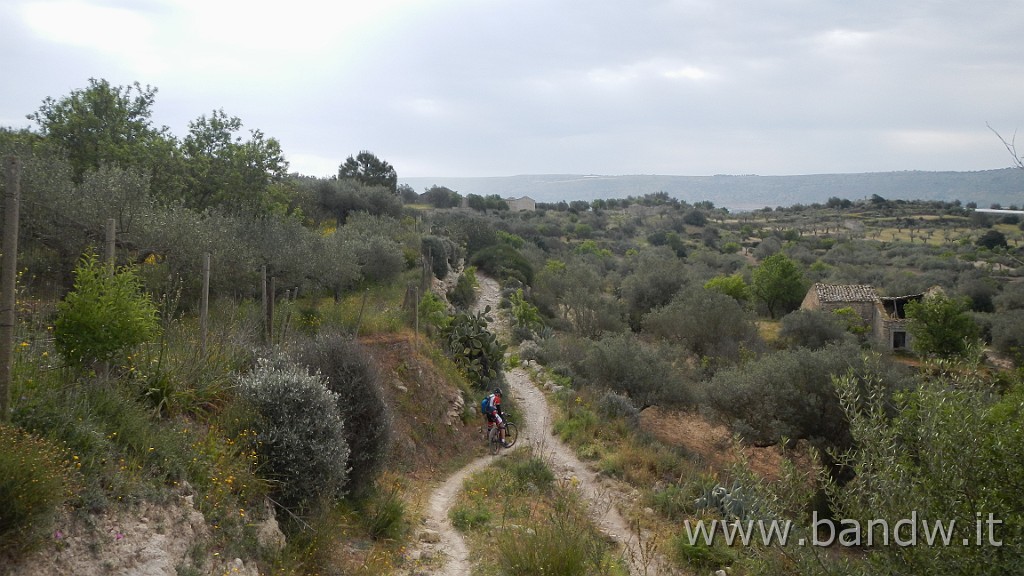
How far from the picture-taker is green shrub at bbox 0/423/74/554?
4.11 metres

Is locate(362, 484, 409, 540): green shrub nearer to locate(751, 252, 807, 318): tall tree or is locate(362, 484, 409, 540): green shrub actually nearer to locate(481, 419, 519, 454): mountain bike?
locate(481, 419, 519, 454): mountain bike

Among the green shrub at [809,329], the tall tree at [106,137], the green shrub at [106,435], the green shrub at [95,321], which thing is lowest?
the green shrub at [809,329]

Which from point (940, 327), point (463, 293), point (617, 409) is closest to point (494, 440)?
point (617, 409)

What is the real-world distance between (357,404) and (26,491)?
14.8 feet

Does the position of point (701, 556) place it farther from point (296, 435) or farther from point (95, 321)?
point (95, 321)

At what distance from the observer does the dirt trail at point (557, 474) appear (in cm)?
793

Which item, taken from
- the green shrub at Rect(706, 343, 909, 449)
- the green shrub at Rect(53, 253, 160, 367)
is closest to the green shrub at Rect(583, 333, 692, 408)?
the green shrub at Rect(706, 343, 909, 449)

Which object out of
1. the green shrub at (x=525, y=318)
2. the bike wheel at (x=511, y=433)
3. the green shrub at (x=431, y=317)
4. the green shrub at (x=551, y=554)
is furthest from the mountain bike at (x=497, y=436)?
the green shrub at (x=525, y=318)

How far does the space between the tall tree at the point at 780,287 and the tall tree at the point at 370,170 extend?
2627 centimetres

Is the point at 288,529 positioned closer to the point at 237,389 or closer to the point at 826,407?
the point at 237,389

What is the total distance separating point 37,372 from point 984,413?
730 cm

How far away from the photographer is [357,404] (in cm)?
854

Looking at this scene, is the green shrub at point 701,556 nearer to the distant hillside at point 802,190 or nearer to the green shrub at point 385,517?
the green shrub at point 385,517

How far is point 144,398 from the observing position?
6773 mm
